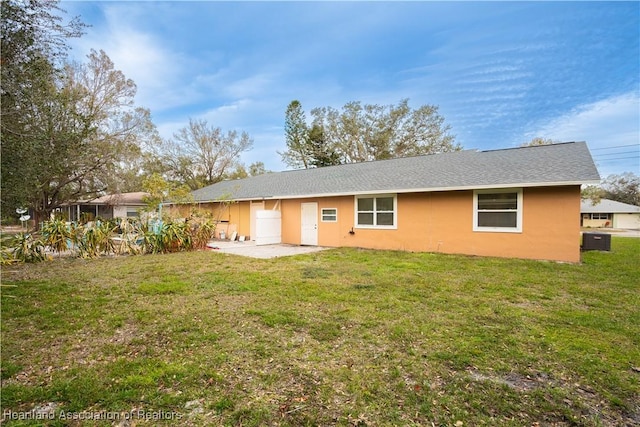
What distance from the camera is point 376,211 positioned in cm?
1133

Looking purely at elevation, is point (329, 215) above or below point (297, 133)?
below

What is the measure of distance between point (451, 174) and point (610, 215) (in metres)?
36.0

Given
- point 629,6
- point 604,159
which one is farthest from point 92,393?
point 604,159

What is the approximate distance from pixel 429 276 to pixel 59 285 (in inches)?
286

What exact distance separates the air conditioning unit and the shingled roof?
3517 mm

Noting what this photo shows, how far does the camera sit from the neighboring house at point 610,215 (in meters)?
32.8

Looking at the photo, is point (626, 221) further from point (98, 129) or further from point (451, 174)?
point (98, 129)

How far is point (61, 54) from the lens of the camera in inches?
217

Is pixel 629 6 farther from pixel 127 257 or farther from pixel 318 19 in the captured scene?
pixel 127 257

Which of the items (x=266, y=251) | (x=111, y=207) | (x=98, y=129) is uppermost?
(x=98, y=129)

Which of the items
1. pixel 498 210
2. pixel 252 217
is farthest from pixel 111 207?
pixel 498 210

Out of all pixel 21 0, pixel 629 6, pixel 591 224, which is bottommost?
pixel 591 224

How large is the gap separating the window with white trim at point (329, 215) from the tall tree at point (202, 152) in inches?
734

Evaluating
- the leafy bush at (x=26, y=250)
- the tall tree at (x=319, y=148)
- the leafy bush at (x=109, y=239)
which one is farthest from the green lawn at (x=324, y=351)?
the tall tree at (x=319, y=148)
